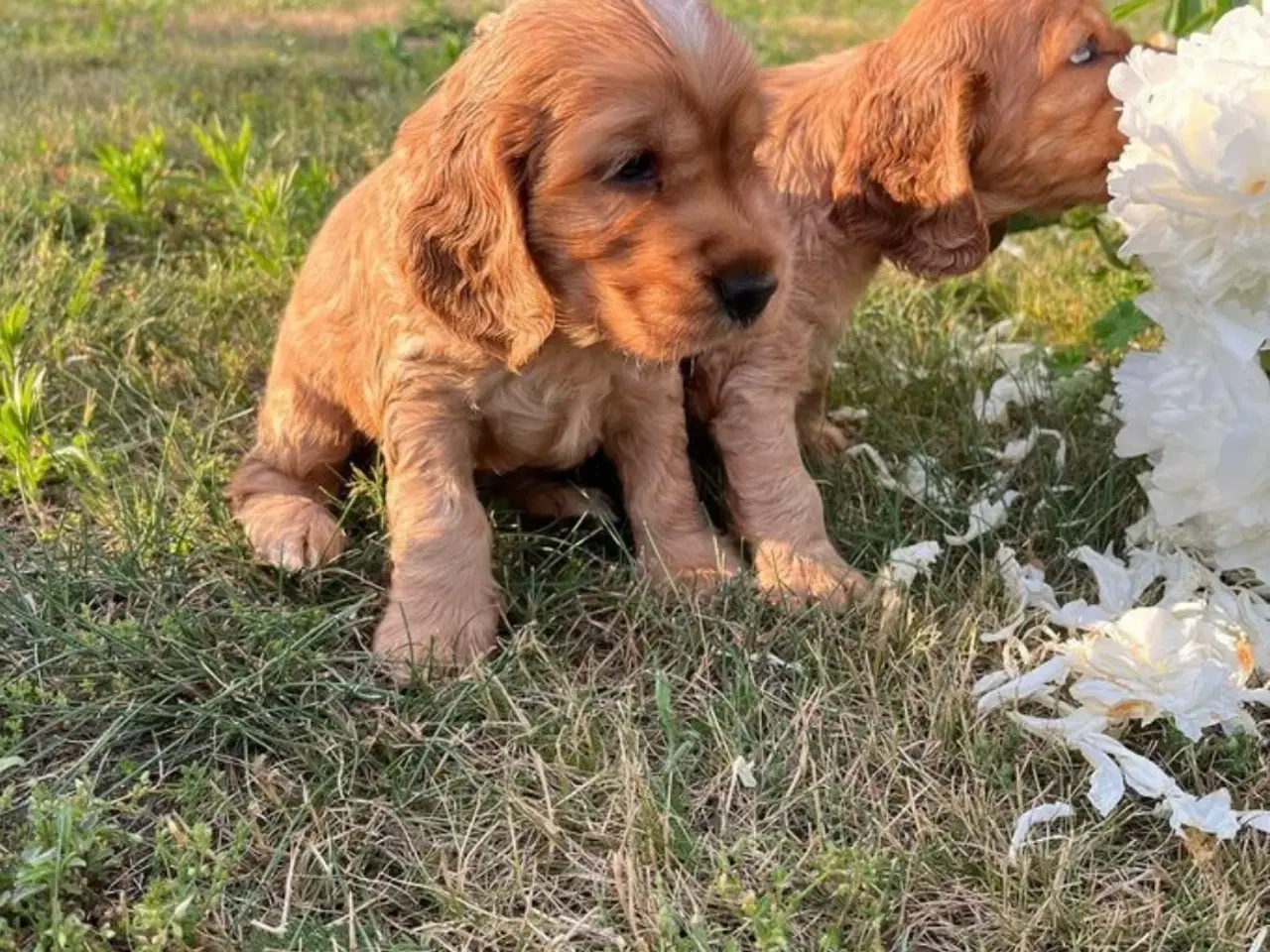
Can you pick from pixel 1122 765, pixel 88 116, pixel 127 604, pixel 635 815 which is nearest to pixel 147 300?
pixel 127 604

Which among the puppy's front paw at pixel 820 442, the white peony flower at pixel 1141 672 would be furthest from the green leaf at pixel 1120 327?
the puppy's front paw at pixel 820 442

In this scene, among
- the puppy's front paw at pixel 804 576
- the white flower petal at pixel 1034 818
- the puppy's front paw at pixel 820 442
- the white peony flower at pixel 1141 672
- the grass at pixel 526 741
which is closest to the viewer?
the grass at pixel 526 741

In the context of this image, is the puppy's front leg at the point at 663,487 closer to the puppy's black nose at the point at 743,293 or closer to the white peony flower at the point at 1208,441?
the puppy's black nose at the point at 743,293

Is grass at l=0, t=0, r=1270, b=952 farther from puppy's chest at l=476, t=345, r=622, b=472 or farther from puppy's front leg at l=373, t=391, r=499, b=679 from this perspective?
puppy's chest at l=476, t=345, r=622, b=472

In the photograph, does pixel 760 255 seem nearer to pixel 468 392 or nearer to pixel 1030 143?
pixel 468 392

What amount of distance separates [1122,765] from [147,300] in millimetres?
2961

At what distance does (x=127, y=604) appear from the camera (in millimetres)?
2623

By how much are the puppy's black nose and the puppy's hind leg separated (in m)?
1.07

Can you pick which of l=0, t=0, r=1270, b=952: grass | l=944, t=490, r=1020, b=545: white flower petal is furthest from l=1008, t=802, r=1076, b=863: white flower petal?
l=944, t=490, r=1020, b=545: white flower petal

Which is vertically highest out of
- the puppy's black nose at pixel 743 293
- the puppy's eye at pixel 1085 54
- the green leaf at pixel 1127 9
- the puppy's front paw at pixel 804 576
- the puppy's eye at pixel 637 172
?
the green leaf at pixel 1127 9

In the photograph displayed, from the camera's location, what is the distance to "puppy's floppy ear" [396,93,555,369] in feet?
7.39

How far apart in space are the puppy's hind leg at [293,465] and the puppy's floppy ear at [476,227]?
66 cm

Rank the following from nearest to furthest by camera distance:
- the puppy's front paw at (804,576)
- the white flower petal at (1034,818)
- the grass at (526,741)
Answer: the grass at (526,741), the white flower petal at (1034,818), the puppy's front paw at (804,576)

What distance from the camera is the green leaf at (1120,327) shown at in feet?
9.76
